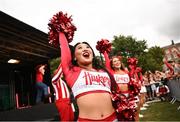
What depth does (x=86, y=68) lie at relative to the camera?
9.48ft

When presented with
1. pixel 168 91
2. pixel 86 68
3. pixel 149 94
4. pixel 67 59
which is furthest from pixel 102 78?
pixel 149 94

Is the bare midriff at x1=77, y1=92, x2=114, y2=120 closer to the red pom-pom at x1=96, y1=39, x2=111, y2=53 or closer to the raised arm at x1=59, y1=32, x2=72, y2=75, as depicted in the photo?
the raised arm at x1=59, y1=32, x2=72, y2=75

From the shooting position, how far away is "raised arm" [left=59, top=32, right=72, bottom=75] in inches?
111

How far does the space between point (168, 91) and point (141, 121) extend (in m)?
6.38

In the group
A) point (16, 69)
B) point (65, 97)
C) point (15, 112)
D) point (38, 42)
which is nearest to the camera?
point (65, 97)

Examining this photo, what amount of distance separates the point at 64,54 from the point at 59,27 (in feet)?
1.17

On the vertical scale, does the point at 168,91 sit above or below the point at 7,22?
below

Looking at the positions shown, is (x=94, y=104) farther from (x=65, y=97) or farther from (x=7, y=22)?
(x=7, y=22)

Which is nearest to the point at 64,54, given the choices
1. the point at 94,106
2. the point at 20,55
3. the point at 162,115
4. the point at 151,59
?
the point at 94,106

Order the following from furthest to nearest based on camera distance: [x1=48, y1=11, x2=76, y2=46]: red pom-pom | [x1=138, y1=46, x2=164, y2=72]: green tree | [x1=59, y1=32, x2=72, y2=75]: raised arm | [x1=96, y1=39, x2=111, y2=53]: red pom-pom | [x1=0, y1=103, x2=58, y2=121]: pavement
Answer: [x1=138, y1=46, x2=164, y2=72]: green tree < [x1=0, y1=103, x2=58, y2=121]: pavement < [x1=96, y1=39, x2=111, y2=53]: red pom-pom < [x1=48, y1=11, x2=76, y2=46]: red pom-pom < [x1=59, y1=32, x2=72, y2=75]: raised arm

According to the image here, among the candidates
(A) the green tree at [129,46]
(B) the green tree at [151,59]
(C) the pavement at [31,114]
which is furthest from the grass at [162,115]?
(A) the green tree at [129,46]

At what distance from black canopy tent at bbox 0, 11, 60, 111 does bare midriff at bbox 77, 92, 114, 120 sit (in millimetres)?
4991

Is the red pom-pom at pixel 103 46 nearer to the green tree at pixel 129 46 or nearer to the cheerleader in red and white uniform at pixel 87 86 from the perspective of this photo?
the cheerleader in red and white uniform at pixel 87 86

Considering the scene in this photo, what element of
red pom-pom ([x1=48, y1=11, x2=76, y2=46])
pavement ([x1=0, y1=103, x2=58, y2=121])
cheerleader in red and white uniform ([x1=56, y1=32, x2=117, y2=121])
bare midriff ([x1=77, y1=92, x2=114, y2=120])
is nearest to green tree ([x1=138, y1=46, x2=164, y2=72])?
pavement ([x1=0, y1=103, x2=58, y2=121])
